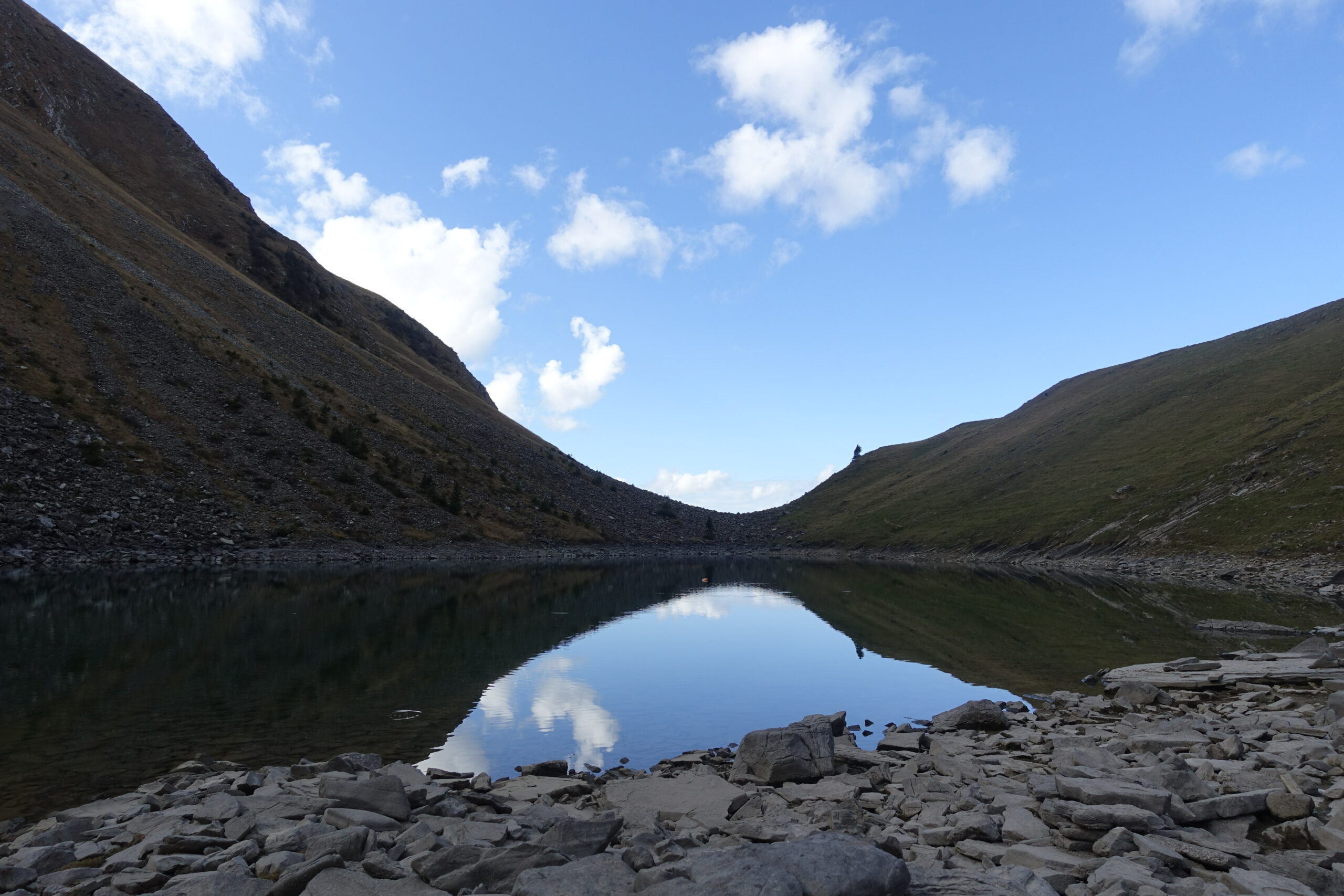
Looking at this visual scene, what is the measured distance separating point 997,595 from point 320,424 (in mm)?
78455

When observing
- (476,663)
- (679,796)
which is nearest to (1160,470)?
(476,663)

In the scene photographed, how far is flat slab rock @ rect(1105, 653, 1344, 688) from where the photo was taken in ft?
73.0

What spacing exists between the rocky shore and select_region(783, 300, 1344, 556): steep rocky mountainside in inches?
2696

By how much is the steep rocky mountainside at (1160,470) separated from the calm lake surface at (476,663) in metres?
25.9

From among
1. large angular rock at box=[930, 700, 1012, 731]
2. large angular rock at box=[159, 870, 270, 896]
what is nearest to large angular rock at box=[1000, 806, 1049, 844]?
large angular rock at box=[930, 700, 1012, 731]

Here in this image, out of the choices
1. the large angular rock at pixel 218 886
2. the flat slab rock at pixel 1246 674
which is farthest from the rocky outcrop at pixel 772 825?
the flat slab rock at pixel 1246 674

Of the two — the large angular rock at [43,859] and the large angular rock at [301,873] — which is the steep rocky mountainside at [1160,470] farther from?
the large angular rock at [43,859]

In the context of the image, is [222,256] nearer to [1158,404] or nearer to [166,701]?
[166,701]

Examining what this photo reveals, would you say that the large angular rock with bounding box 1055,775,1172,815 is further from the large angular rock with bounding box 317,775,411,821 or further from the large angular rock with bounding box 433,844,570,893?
the large angular rock with bounding box 317,775,411,821

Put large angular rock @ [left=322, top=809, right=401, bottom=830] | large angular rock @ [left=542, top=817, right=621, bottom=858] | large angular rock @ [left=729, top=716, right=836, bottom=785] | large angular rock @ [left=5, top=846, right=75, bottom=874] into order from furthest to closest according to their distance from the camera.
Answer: large angular rock @ [left=729, top=716, right=836, bottom=785], large angular rock @ [left=322, top=809, right=401, bottom=830], large angular rock @ [left=542, top=817, right=621, bottom=858], large angular rock @ [left=5, top=846, right=75, bottom=874]

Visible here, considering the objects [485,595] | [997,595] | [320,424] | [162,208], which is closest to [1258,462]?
[997,595]

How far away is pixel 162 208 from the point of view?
440 ft

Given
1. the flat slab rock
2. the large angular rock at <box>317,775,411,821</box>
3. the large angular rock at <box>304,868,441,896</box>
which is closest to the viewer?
the large angular rock at <box>304,868,441,896</box>

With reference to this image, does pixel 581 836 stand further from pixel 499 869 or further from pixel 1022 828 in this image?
pixel 1022 828
